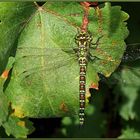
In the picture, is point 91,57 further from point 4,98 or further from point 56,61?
point 4,98

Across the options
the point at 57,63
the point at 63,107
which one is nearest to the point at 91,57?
the point at 57,63

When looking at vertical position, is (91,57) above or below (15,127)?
above

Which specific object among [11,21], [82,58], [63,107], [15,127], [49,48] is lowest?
[15,127]

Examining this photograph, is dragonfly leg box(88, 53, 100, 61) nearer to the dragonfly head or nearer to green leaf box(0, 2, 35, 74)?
the dragonfly head

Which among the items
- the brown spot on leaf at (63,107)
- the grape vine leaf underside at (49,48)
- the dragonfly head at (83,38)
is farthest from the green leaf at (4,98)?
the dragonfly head at (83,38)

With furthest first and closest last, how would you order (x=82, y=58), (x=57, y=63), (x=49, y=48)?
(x=82, y=58)
(x=57, y=63)
(x=49, y=48)

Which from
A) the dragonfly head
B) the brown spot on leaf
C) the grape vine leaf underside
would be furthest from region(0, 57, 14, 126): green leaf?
the dragonfly head

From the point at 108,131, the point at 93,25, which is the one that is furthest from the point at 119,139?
the point at 93,25
